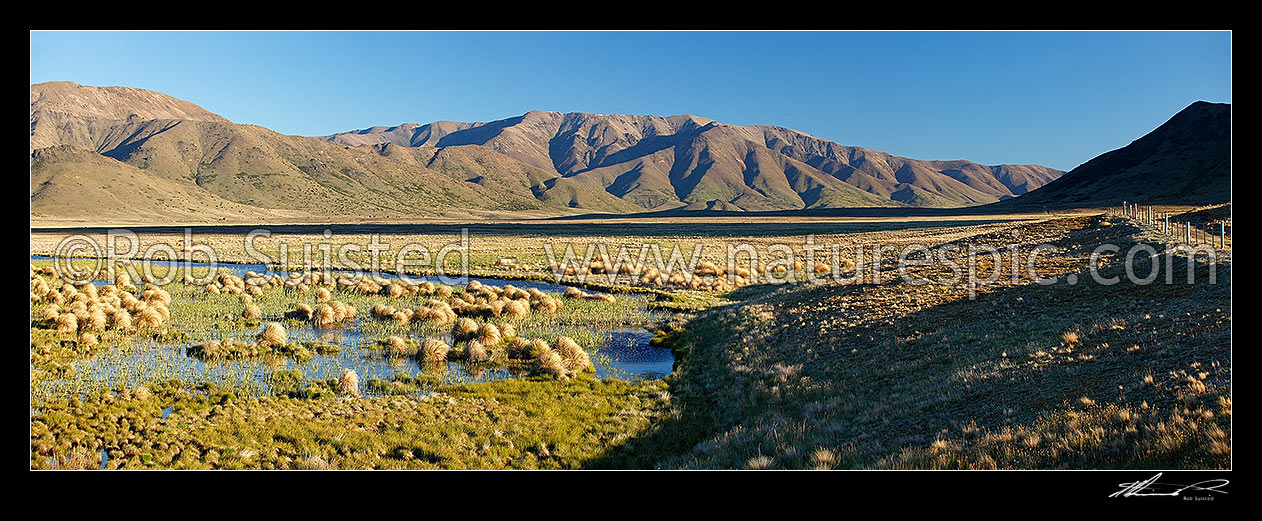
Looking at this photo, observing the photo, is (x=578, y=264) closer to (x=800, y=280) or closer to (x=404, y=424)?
(x=800, y=280)

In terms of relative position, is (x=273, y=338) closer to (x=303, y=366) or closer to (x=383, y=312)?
(x=303, y=366)

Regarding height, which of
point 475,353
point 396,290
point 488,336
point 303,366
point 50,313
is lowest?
point 303,366

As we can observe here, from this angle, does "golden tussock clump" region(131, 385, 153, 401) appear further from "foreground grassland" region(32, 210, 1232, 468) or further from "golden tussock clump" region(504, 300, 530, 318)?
"golden tussock clump" region(504, 300, 530, 318)

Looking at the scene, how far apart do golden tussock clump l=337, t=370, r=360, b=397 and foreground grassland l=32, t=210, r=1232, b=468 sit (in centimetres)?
51

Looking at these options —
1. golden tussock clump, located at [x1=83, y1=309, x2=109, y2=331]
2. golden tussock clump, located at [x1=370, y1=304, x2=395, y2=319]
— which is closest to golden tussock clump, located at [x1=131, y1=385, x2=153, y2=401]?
golden tussock clump, located at [x1=83, y1=309, x2=109, y2=331]

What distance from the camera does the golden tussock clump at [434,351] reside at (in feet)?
64.3

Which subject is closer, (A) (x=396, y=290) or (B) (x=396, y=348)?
(B) (x=396, y=348)

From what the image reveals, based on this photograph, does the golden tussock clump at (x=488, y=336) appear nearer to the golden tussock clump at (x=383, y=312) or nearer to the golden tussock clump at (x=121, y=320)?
the golden tussock clump at (x=383, y=312)

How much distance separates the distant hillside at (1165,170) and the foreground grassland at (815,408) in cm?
13266

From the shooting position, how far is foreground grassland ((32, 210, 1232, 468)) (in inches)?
336

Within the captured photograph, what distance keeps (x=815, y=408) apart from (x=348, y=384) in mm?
10891

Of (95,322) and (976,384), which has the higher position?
(95,322)

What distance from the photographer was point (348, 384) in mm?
15719
